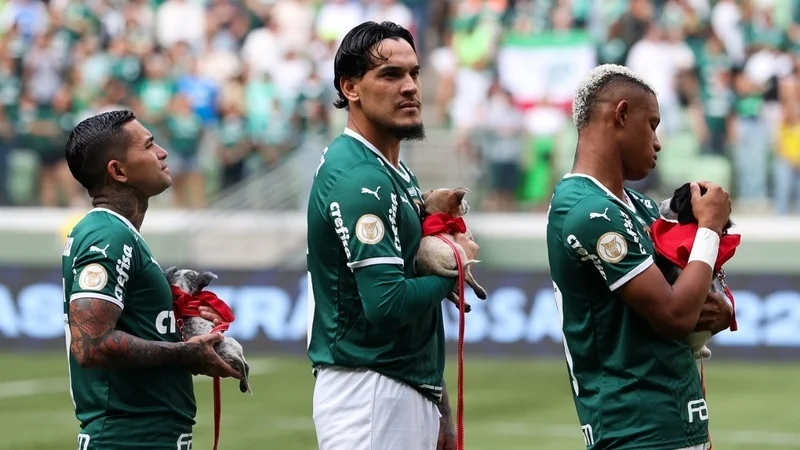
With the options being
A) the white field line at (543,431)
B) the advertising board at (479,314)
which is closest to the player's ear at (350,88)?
the white field line at (543,431)

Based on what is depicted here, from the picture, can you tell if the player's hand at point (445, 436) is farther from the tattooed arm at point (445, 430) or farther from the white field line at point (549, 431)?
the white field line at point (549, 431)

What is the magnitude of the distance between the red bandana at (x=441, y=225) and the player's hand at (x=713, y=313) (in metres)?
0.95

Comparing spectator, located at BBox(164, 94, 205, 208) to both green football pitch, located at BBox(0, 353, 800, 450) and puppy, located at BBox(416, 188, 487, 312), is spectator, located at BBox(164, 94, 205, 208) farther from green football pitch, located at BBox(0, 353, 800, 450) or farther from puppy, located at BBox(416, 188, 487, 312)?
puppy, located at BBox(416, 188, 487, 312)

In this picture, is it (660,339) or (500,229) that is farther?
(500,229)

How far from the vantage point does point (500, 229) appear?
18453 millimetres

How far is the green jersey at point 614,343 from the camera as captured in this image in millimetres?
4668

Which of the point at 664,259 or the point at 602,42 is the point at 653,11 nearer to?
the point at 602,42

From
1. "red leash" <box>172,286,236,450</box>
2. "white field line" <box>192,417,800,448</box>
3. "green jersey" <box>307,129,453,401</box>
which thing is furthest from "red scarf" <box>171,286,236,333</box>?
"white field line" <box>192,417,800,448</box>

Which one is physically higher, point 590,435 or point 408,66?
point 408,66

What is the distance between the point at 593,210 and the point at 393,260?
737mm

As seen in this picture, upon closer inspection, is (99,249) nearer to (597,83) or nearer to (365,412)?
(365,412)

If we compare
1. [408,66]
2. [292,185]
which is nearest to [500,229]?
[292,185]

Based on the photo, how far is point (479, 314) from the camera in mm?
15805

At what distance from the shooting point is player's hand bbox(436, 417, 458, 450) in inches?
209
